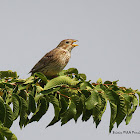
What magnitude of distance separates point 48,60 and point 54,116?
360cm

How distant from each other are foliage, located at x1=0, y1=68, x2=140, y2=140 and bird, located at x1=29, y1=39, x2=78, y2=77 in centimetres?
277

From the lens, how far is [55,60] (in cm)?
768

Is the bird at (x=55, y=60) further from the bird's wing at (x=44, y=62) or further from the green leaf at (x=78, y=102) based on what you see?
the green leaf at (x=78, y=102)

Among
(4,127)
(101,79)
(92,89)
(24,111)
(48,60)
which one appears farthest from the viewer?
(48,60)

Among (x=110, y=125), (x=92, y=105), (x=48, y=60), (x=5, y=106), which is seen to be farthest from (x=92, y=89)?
(x=48, y=60)

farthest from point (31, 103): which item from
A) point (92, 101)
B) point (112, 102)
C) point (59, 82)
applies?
point (112, 102)

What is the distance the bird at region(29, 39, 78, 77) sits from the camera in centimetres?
738

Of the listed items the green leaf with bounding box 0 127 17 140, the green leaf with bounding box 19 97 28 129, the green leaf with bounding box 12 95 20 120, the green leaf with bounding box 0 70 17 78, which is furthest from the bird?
the green leaf with bounding box 0 127 17 140

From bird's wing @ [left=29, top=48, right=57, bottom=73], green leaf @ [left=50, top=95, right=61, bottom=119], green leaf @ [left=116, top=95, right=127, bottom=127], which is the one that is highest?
bird's wing @ [left=29, top=48, right=57, bottom=73]

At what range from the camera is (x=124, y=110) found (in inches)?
179

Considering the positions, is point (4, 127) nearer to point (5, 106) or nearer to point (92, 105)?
point (5, 106)

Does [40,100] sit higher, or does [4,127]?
[40,100]

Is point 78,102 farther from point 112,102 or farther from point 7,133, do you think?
point 7,133

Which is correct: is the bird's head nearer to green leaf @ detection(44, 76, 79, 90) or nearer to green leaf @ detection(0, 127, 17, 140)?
green leaf @ detection(44, 76, 79, 90)
